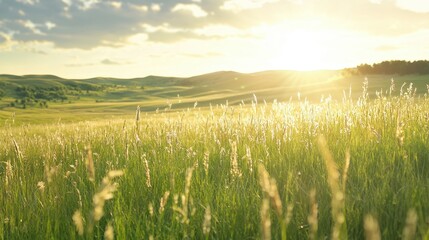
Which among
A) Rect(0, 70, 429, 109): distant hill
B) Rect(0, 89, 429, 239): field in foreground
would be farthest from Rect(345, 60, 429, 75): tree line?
Rect(0, 89, 429, 239): field in foreground

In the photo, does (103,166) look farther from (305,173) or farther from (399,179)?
(399,179)

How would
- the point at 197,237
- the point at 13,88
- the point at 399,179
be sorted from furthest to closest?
the point at 13,88
the point at 399,179
the point at 197,237

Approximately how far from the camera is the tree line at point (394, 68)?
58312 millimetres

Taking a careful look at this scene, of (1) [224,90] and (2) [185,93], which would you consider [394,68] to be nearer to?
(1) [224,90]

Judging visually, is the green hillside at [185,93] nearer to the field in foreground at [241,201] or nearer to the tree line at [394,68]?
the tree line at [394,68]

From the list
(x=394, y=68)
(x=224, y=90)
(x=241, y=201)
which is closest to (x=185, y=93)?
(x=224, y=90)

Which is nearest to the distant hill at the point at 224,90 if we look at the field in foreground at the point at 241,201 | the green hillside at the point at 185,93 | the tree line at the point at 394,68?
the green hillside at the point at 185,93

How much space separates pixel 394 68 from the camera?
205 feet

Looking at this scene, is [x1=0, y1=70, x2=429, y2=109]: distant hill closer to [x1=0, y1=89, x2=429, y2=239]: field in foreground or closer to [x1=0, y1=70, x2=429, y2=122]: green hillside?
[x1=0, y1=70, x2=429, y2=122]: green hillside

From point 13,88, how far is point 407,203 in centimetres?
12784

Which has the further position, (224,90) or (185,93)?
(224,90)

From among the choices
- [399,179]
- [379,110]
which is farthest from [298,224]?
[379,110]

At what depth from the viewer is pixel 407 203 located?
8.60 feet

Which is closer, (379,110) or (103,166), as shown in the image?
(103,166)
